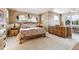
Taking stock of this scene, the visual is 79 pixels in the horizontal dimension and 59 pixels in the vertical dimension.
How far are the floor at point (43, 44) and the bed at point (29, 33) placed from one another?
78mm

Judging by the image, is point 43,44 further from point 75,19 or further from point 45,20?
Result: point 75,19

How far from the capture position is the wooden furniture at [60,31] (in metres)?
1.73

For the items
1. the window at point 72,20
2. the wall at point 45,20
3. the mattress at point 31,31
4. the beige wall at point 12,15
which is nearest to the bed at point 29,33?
the mattress at point 31,31

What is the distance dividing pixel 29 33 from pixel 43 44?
0.36 metres

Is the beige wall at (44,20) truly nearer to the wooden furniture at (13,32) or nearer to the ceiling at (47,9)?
the ceiling at (47,9)

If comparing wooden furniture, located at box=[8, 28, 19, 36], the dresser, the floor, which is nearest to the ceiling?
the dresser

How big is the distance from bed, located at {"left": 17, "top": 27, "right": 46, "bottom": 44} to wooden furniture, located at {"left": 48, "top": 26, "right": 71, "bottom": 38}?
17 centimetres


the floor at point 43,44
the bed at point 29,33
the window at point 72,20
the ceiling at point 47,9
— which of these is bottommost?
the floor at point 43,44

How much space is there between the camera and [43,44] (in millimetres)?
1677

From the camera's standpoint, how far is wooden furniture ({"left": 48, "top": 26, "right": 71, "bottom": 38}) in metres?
1.73
